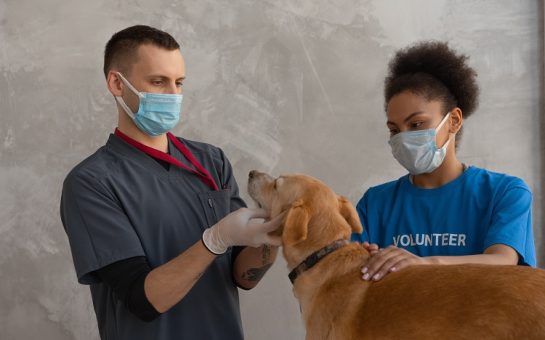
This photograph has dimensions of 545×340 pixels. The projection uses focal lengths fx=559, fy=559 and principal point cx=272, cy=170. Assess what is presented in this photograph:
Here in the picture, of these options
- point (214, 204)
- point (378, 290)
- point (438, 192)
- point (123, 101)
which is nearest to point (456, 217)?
point (438, 192)

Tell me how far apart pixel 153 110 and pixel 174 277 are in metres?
0.59

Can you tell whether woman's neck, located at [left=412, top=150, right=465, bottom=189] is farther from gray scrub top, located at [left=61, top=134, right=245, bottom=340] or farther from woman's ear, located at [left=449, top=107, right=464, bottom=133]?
gray scrub top, located at [left=61, top=134, right=245, bottom=340]

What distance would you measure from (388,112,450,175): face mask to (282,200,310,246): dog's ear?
0.50 meters

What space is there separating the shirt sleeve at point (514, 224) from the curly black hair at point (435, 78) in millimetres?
425

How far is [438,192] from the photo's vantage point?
77.0 inches

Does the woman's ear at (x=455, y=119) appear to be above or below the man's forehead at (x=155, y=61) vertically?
below

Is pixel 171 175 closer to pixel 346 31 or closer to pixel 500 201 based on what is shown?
pixel 500 201

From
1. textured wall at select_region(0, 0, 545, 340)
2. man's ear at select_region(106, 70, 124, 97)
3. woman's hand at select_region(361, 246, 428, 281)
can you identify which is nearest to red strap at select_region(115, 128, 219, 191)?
man's ear at select_region(106, 70, 124, 97)

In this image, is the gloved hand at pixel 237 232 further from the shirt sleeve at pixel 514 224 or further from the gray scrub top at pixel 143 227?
the shirt sleeve at pixel 514 224

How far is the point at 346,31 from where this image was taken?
3.55 metres

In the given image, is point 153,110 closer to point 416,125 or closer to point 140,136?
point 140,136

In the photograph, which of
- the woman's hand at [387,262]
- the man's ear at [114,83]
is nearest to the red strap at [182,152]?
the man's ear at [114,83]

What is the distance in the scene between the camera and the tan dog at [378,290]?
4.09 feet

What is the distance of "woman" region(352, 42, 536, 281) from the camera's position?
1754 millimetres
